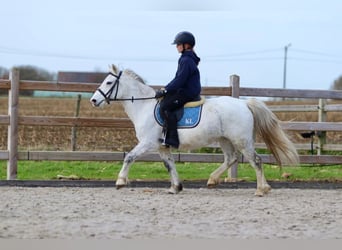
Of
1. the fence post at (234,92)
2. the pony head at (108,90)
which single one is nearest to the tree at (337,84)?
the fence post at (234,92)

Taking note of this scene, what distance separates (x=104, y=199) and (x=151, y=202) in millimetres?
622

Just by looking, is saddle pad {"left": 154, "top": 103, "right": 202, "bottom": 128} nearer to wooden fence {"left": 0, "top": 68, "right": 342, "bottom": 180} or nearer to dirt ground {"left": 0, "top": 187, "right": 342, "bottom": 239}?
dirt ground {"left": 0, "top": 187, "right": 342, "bottom": 239}

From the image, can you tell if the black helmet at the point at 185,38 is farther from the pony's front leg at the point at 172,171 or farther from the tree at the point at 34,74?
the tree at the point at 34,74

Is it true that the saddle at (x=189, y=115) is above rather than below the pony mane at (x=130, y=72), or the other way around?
below

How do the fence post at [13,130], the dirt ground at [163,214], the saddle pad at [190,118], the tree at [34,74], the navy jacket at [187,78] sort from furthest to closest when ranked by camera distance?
the tree at [34,74], the fence post at [13,130], the saddle pad at [190,118], the navy jacket at [187,78], the dirt ground at [163,214]

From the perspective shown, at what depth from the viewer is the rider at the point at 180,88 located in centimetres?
885

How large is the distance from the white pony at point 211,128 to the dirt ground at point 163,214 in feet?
1.55

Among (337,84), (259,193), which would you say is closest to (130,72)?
(259,193)

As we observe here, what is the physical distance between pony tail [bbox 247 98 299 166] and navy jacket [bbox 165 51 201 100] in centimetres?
85

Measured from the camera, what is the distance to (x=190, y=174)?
11.7 meters

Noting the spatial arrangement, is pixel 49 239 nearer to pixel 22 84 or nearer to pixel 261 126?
pixel 261 126

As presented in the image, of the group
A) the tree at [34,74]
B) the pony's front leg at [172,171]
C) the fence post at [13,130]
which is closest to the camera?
the pony's front leg at [172,171]

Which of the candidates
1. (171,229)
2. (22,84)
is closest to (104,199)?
(171,229)

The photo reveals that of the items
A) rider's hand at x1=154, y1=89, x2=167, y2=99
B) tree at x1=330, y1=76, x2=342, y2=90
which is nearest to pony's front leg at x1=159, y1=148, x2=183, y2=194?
rider's hand at x1=154, y1=89, x2=167, y2=99
